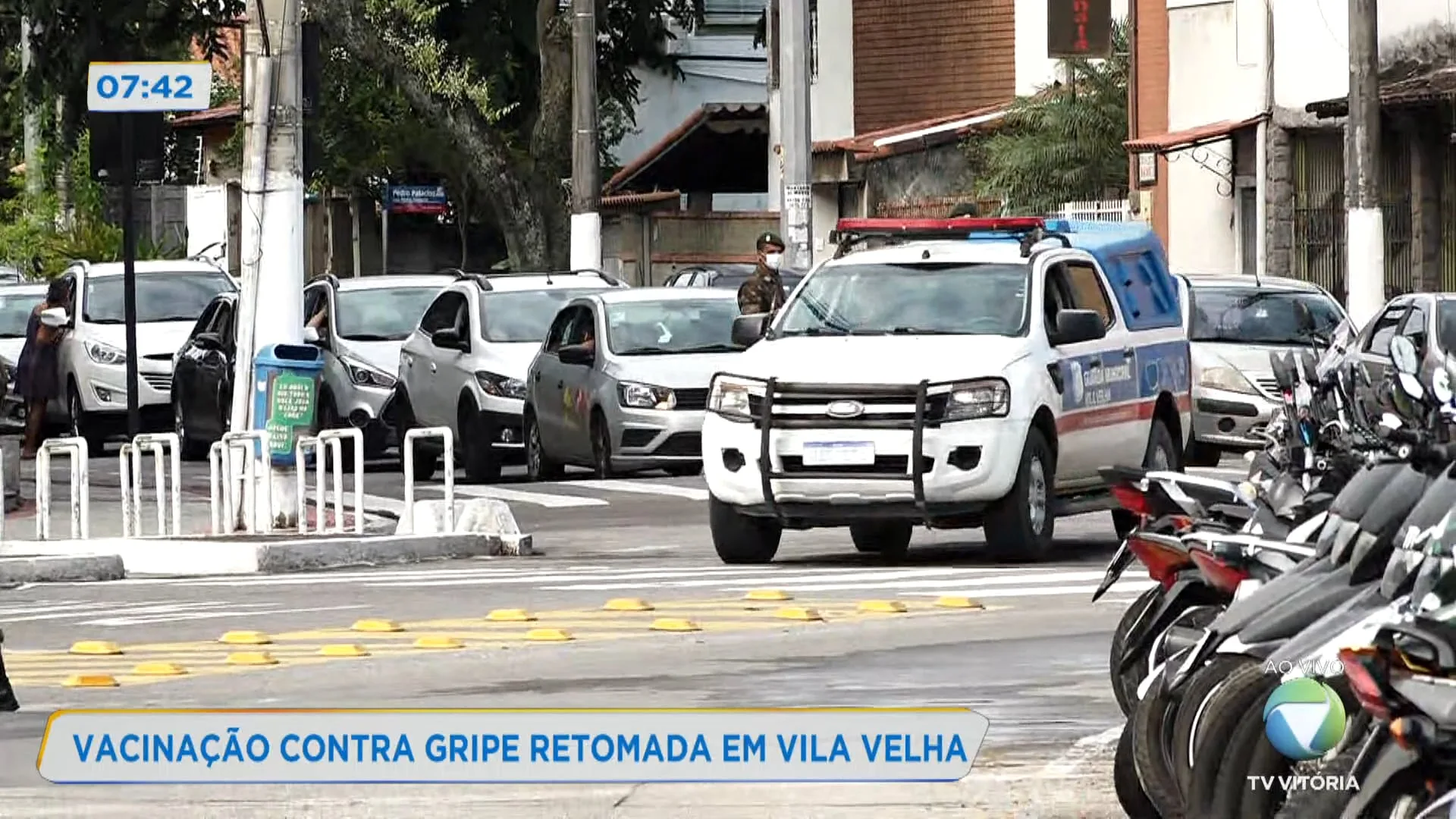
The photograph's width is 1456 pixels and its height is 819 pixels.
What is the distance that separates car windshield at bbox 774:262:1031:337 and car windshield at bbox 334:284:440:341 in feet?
37.2

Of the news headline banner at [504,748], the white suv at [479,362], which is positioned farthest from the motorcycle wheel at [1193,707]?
the white suv at [479,362]

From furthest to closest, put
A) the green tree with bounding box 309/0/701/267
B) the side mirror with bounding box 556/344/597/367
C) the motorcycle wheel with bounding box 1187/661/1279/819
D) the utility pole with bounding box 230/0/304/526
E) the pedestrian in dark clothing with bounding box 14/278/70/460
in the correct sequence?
the green tree with bounding box 309/0/701/267, the pedestrian in dark clothing with bounding box 14/278/70/460, the side mirror with bounding box 556/344/597/367, the utility pole with bounding box 230/0/304/526, the motorcycle wheel with bounding box 1187/661/1279/819

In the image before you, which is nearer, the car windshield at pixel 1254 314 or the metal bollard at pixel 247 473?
the metal bollard at pixel 247 473

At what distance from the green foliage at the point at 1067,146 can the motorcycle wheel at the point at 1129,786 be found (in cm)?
3569

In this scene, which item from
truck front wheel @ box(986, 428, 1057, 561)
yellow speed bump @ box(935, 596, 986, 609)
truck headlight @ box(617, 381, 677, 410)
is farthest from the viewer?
truck headlight @ box(617, 381, 677, 410)

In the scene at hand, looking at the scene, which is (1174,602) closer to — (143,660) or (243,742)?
(243,742)

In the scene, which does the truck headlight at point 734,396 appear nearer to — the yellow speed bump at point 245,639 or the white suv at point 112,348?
the yellow speed bump at point 245,639

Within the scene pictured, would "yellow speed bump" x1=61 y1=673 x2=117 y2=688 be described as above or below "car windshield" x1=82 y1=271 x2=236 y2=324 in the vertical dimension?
below

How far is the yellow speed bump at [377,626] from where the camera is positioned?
48.1 feet

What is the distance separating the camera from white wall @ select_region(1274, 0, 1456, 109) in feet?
117

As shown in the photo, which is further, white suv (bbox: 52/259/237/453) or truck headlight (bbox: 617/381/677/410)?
white suv (bbox: 52/259/237/453)

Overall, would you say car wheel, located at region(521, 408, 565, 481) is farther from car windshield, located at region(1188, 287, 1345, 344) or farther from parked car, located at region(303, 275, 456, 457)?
car windshield, located at region(1188, 287, 1345, 344)

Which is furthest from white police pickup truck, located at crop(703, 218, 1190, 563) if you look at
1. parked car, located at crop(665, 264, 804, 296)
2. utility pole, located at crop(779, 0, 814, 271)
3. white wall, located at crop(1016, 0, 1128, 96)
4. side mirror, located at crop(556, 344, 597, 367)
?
white wall, located at crop(1016, 0, 1128, 96)

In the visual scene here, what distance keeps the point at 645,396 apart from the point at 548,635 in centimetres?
→ 1123
